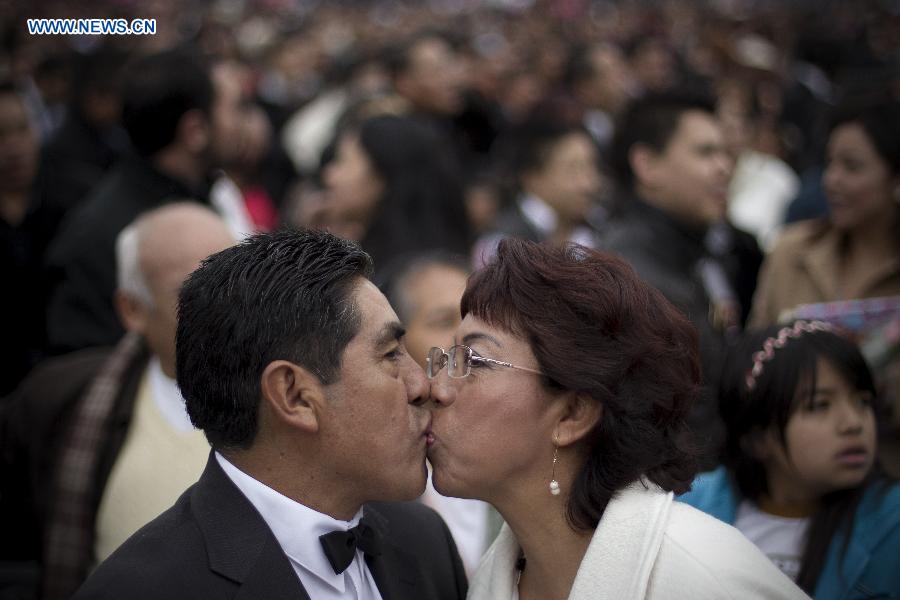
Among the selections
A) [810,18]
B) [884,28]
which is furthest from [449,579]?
[810,18]

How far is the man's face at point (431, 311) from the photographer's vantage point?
380 centimetres

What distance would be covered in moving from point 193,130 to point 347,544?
3340 mm

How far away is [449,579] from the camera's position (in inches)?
114

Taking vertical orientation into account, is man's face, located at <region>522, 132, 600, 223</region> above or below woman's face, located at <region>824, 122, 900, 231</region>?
below

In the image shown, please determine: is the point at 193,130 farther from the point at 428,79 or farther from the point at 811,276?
the point at 428,79

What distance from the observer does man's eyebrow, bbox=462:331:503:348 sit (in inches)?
103

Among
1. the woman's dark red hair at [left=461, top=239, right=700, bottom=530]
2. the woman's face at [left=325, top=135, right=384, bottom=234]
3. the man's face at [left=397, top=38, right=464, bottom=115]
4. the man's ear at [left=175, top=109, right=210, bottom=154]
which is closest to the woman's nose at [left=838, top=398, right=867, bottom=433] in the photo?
the woman's dark red hair at [left=461, top=239, right=700, bottom=530]

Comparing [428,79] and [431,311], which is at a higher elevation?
[431,311]

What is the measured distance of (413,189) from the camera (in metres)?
5.52

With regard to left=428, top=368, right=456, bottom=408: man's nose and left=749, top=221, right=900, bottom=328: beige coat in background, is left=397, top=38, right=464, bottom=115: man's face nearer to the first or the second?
left=749, top=221, right=900, bottom=328: beige coat in background

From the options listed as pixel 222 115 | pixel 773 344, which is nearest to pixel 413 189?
pixel 222 115

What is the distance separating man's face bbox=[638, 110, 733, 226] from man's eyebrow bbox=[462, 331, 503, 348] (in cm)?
286

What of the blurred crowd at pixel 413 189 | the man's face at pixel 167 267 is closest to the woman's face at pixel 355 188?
the blurred crowd at pixel 413 189

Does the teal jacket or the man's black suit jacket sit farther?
the teal jacket
